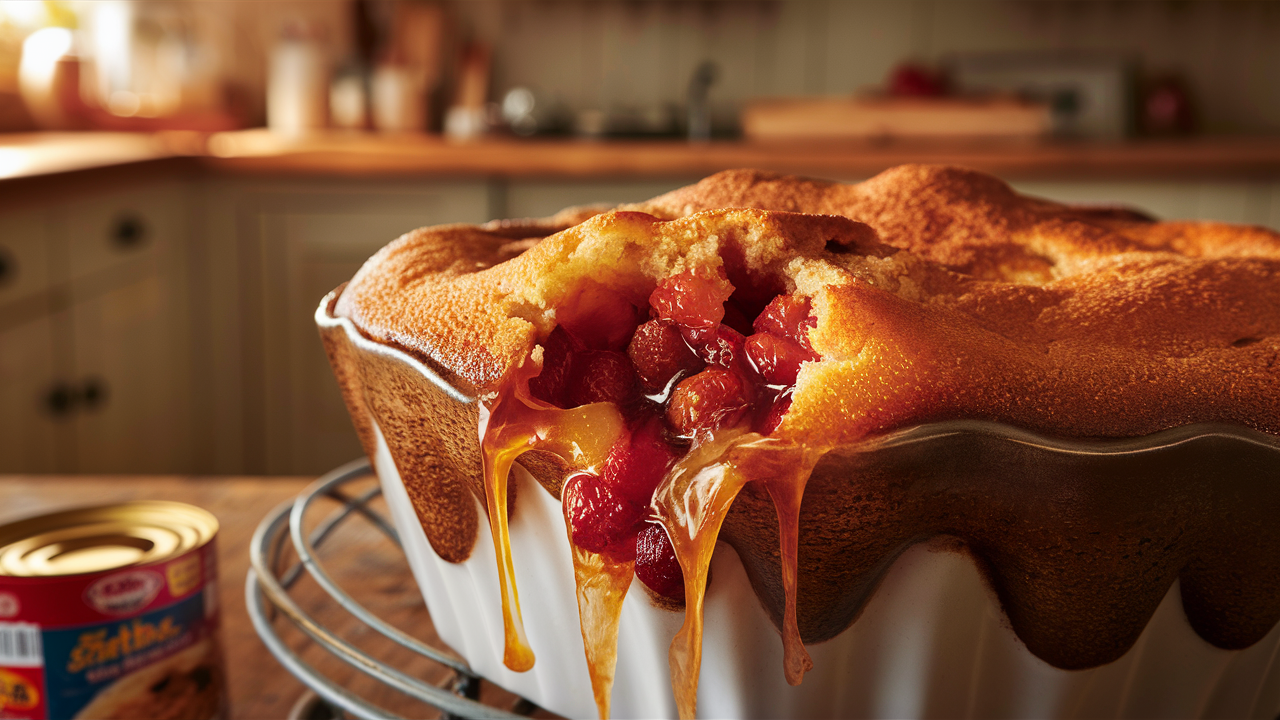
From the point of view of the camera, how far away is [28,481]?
866mm

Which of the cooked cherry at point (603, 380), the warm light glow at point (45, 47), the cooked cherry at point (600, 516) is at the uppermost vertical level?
the warm light glow at point (45, 47)

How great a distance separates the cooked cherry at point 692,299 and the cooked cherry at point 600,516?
7 centimetres

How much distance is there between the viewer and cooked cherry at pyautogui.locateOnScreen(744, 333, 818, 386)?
38cm

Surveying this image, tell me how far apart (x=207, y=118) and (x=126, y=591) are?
7.22 feet

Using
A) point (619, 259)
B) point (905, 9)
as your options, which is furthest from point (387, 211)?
point (619, 259)

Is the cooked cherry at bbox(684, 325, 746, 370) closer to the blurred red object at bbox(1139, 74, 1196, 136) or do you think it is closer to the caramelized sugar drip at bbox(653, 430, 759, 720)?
the caramelized sugar drip at bbox(653, 430, 759, 720)

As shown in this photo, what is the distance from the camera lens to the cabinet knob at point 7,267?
143 centimetres

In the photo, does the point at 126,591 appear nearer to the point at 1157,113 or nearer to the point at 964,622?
the point at 964,622

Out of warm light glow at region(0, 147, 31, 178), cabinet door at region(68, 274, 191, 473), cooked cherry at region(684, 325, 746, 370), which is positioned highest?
warm light glow at region(0, 147, 31, 178)

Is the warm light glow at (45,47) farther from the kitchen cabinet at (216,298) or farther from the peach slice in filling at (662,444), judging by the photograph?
the peach slice in filling at (662,444)

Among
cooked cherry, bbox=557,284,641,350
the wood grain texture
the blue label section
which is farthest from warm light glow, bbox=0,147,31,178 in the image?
cooked cherry, bbox=557,284,641,350

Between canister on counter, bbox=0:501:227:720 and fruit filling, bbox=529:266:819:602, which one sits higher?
fruit filling, bbox=529:266:819:602

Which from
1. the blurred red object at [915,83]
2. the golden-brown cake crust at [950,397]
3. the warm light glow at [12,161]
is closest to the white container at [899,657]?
the golden-brown cake crust at [950,397]

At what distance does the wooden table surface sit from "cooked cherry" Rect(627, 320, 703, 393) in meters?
0.24
